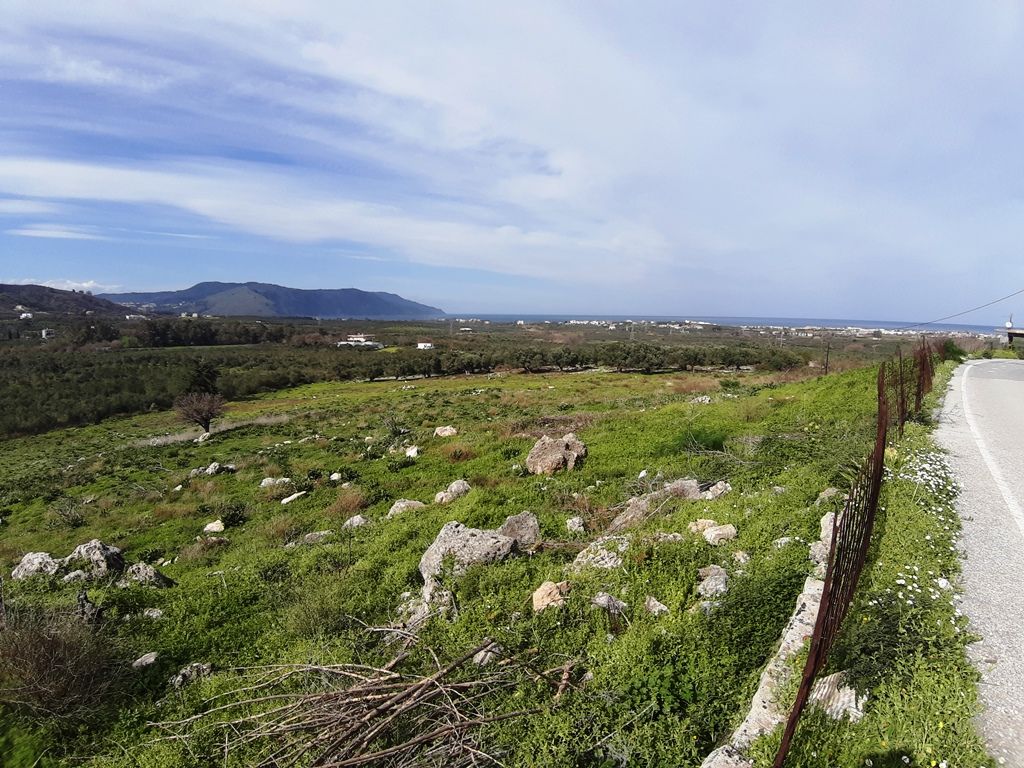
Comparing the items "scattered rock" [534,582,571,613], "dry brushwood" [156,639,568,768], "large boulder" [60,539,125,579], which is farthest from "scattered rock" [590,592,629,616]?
"large boulder" [60,539,125,579]

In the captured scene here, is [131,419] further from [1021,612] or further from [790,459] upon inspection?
[1021,612]

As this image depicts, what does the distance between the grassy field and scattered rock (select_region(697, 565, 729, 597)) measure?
110 mm

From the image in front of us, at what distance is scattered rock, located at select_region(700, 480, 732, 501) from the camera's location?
9266 mm

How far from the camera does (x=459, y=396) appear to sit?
44562 mm

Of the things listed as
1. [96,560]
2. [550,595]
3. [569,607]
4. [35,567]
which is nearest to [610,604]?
[569,607]

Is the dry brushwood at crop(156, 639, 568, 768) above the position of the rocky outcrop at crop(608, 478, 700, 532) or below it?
below

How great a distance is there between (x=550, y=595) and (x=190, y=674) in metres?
4.25

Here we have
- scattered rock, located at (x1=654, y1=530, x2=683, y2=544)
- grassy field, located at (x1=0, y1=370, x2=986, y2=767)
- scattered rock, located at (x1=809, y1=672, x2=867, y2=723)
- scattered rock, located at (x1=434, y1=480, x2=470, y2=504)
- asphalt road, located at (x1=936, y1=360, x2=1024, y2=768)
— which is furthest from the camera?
scattered rock, located at (x1=434, y1=480, x2=470, y2=504)

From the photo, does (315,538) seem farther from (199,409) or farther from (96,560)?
(199,409)

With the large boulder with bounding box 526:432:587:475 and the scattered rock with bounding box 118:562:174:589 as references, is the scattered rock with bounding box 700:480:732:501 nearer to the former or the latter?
the large boulder with bounding box 526:432:587:475

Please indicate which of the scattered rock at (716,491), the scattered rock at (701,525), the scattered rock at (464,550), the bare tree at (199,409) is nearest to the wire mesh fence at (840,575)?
the scattered rock at (701,525)

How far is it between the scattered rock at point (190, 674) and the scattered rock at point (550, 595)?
3.90 m

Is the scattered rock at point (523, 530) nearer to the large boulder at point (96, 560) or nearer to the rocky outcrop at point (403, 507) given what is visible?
the rocky outcrop at point (403, 507)

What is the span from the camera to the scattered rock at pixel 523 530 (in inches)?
323
